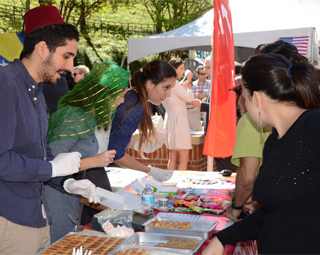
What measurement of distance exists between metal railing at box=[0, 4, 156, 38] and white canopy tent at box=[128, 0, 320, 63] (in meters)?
6.21

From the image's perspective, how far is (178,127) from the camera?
16.4 feet

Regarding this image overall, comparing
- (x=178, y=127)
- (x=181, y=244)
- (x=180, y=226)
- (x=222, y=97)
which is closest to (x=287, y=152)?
(x=181, y=244)

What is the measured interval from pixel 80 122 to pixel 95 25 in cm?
1460

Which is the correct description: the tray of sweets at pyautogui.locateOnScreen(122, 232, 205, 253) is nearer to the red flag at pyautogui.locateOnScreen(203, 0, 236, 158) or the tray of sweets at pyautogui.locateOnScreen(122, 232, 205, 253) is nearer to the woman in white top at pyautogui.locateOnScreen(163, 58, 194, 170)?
the red flag at pyautogui.locateOnScreen(203, 0, 236, 158)

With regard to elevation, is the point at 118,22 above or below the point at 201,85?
above

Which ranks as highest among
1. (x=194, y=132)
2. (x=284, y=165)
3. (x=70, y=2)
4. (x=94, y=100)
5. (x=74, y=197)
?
(x=70, y=2)

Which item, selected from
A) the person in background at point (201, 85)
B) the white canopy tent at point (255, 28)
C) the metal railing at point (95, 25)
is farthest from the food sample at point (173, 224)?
the metal railing at point (95, 25)

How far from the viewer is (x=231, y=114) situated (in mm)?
3656

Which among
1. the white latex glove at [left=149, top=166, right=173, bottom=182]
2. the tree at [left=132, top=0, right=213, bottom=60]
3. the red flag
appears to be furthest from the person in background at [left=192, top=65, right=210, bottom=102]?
the tree at [left=132, top=0, right=213, bottom=60]

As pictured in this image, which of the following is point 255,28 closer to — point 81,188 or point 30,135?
point 81,188

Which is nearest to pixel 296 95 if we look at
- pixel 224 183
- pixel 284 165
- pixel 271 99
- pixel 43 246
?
pixel 271 99

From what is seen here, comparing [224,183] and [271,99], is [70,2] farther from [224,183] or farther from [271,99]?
[271,99]

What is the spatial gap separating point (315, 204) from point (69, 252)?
1037mm

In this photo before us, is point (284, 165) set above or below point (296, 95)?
below
